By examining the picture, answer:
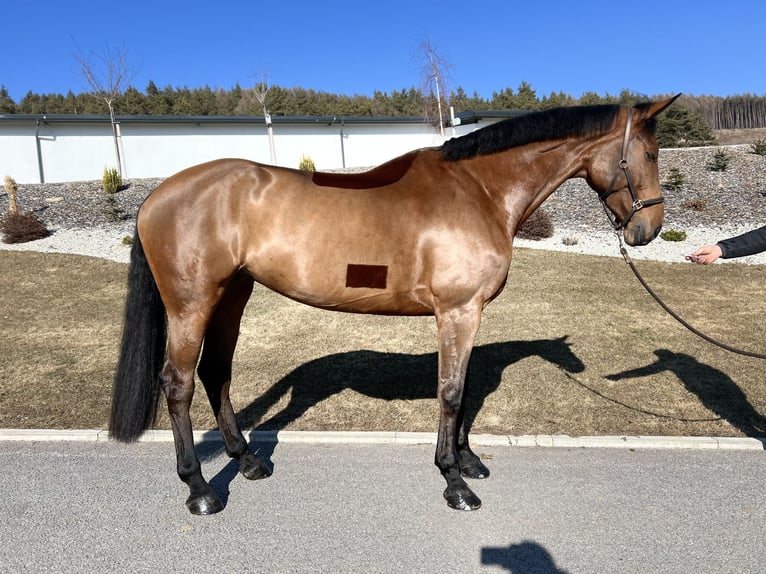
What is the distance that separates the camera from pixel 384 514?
11.7 ft

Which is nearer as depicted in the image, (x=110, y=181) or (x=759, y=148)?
(x=110, y=181)

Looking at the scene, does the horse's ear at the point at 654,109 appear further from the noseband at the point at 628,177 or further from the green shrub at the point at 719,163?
the green shrub at the point at 719,163

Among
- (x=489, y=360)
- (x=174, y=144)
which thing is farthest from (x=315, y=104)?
(x=489, y=360)

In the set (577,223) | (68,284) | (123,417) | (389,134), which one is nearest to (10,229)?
(68,284)

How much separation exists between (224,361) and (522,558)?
2.50 m

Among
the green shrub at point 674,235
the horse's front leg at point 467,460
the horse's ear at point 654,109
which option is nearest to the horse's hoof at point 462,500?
the horse's front leg at point 467,460

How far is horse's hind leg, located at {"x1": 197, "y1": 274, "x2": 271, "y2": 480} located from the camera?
14.0ft

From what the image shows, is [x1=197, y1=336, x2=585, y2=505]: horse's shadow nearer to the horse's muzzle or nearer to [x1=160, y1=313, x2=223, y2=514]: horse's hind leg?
[x1=160, y1=313, x2=223, y2=514]: horse's hind leg

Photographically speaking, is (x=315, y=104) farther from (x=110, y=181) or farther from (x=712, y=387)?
(x=712, y=387)

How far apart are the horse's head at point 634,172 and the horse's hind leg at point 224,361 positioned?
8.63 feet

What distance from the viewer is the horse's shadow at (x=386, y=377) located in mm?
5520

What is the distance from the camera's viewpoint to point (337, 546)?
322 centimetres

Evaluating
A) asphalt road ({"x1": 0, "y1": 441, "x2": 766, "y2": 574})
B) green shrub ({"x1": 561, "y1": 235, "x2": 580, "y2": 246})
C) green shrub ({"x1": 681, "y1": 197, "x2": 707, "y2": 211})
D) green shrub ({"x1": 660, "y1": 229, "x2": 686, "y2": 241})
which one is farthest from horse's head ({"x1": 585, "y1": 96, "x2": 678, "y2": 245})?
green shrub ({"x1": 681, "y1": 197, "x2": 707, "y2": 211})

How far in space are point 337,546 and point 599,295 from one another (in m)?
7.90
